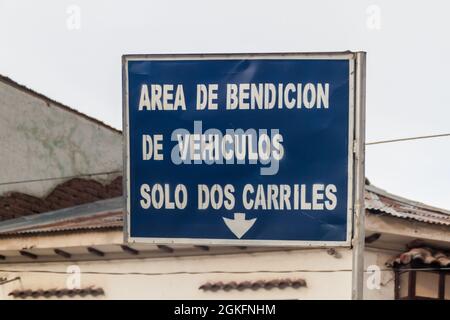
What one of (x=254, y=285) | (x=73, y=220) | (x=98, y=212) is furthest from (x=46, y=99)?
(x=254, y=285)

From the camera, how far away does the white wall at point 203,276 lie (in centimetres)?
1523

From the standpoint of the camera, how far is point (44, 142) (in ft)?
75.5

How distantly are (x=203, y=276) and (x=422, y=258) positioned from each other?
3.77 m

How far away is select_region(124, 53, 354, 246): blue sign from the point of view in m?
10.8

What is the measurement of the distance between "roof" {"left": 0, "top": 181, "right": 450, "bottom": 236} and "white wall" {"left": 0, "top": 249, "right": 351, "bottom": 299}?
0.85 m

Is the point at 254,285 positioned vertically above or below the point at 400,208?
below

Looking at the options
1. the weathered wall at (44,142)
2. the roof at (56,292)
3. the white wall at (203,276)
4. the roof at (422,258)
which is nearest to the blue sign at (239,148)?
the white wall at (203,276)

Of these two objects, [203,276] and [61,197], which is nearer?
[203,276]

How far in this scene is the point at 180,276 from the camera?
54.5 ft

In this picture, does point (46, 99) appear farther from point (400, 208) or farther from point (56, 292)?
point (400, 208)

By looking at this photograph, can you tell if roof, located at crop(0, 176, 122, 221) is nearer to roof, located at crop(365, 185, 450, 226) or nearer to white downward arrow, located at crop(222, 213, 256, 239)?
roof, located at crop(365, 185, 450, 226)

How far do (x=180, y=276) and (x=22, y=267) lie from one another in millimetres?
3773

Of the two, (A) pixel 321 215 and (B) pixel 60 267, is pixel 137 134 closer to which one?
(A) pixel 321 215

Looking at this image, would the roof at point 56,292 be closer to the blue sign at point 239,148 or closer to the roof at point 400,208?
the roof at point 400,208
